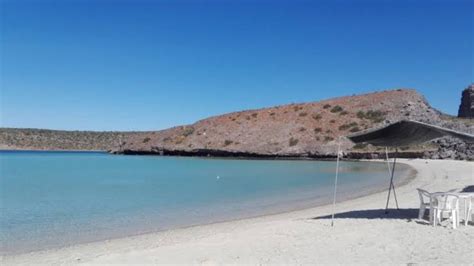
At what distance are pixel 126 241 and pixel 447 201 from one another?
663cm

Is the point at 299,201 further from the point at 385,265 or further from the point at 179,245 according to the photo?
the point at 385,265

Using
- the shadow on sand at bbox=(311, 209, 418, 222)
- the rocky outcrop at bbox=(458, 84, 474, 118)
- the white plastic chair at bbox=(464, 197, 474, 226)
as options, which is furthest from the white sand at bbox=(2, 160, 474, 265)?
the rocky outcrop at bbox=(458, 84, 474, 118)

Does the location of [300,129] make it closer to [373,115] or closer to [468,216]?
[373,115]

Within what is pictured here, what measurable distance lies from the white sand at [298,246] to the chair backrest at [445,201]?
397 millimetres

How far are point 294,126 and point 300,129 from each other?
1.19 metres

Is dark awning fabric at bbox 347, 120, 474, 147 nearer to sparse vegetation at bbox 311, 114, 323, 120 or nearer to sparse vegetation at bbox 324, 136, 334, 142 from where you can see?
sparse vegetation at bbox 324, 136, 334, 142

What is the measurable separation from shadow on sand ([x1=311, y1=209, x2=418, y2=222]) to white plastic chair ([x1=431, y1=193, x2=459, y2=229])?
2.72 feet

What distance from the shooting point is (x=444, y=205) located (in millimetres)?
10008

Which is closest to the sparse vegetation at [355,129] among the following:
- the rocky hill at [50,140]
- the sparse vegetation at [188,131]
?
the sparse vegetation at [188,131]

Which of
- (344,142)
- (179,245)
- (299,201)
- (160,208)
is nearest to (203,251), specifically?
(179,245)

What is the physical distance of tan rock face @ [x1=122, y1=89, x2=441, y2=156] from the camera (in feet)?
169

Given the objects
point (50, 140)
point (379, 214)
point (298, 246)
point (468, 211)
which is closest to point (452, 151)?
point (379, 214)

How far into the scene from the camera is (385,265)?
22.6ft

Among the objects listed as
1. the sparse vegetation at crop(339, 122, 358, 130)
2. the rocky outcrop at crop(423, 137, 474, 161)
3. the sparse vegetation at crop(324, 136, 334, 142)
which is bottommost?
the rocky outcrop at crop(423, 137, 474, 161)
